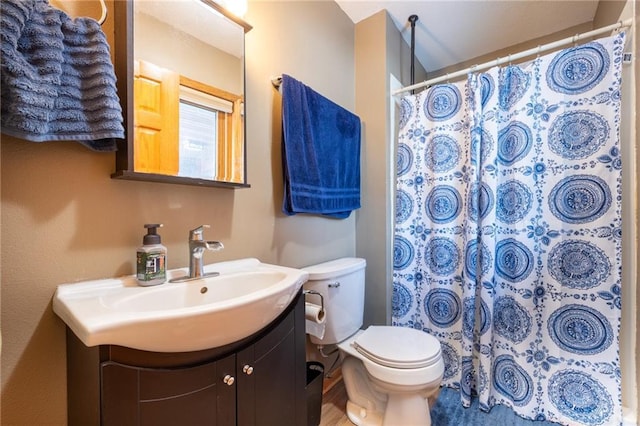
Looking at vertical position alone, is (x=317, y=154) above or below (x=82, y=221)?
above

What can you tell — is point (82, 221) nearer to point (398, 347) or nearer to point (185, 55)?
point (185, 55)

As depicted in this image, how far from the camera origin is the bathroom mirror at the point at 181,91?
834 millimetres

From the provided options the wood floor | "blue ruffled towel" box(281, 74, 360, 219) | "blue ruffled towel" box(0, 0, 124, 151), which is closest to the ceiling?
"blue ruffled towel" box(281, 74, 360, 219)

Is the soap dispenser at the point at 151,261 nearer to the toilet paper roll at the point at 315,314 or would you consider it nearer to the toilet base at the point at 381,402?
the toilet paper roll at the point at 315,314

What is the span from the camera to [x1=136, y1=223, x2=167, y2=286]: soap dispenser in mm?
800

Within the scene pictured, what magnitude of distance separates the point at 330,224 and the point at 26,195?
1.24 meters

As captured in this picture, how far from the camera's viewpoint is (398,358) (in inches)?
46.3

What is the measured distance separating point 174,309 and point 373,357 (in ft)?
3.07

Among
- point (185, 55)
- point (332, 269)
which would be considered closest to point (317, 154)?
point (332, 269)

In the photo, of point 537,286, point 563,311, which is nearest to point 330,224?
point 537,286

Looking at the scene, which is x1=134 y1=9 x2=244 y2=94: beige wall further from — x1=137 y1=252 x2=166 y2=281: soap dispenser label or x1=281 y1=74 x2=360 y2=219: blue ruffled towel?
x1=137 y1=252 x2=166 y2=281: soap dispenser label

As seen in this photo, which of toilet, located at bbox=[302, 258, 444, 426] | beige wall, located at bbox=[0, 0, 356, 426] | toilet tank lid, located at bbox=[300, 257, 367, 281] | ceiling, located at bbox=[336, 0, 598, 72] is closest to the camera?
beige wall, located at bbox=[0, 0, 356, 426]

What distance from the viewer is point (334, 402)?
1.50m

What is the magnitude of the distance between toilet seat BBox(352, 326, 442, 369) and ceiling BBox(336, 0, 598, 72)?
6.21 ft
